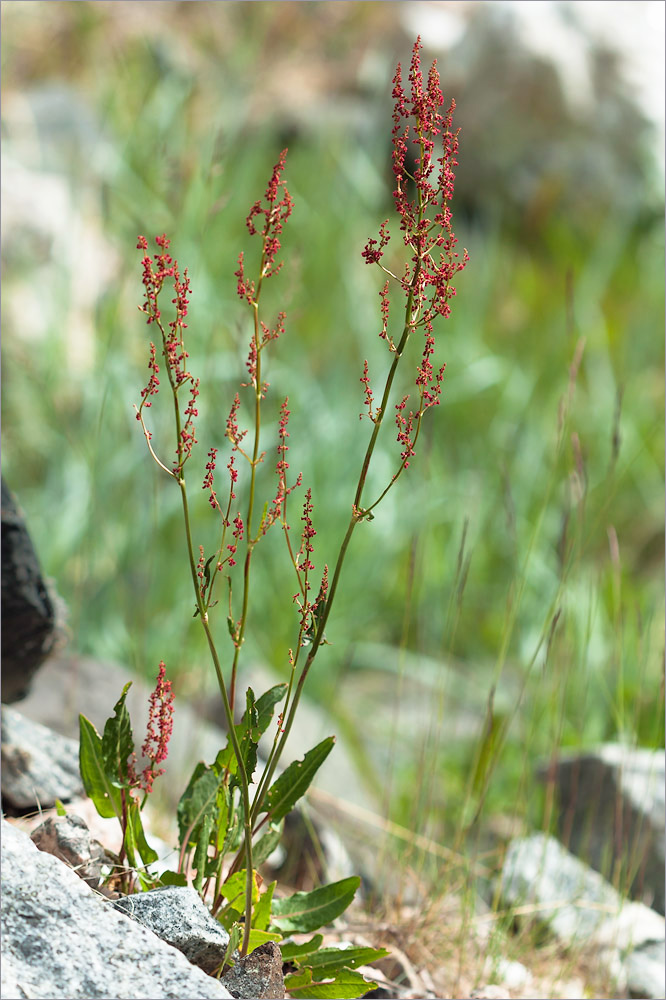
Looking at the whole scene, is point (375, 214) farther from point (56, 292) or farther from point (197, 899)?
point (197, 899)

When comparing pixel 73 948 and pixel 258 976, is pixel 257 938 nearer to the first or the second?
pixel 258 976

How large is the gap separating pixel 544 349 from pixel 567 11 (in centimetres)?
246

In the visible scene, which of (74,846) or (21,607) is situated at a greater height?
(21,607)

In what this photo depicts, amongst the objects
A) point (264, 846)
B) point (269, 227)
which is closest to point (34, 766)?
point (264, 846)

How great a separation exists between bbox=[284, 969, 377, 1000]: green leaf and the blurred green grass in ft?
3.46

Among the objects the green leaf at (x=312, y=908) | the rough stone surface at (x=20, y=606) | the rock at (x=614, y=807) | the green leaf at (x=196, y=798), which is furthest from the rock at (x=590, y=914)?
the rough stone surface at (x=20, y=606)

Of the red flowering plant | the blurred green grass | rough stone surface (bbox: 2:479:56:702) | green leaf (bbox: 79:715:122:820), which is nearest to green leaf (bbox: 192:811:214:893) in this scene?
the red flowering plant

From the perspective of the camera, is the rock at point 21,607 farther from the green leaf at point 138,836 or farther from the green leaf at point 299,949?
the green leaf at point 299,949

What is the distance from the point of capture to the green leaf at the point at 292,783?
106 centimetres

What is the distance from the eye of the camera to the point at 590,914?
182 centimetres

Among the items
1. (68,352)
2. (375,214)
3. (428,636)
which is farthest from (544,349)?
(68,352)

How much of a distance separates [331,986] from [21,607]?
2.21 feet

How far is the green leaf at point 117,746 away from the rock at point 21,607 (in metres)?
0.39

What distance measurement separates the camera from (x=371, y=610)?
130 inches
